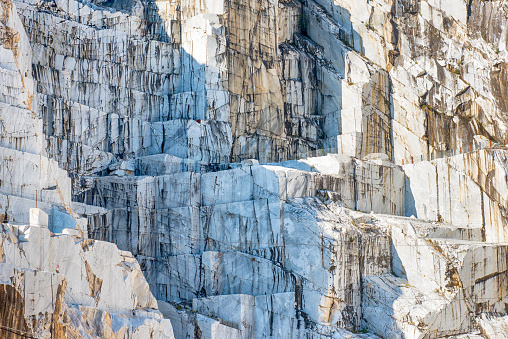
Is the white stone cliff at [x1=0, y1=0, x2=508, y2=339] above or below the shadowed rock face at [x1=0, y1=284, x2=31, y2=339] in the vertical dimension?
above

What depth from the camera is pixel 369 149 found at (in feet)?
159

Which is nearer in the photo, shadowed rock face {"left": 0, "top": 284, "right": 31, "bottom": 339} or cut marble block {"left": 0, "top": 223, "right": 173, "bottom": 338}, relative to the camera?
shadowed rock face {"left": 0, "top": 284, "right": 31, "bottom": 339}

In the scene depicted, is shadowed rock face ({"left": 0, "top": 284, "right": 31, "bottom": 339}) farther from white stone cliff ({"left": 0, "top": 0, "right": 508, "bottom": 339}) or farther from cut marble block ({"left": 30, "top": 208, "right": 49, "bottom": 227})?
cut marble block ({"left": 30, "top": 208, "right": 49, "bottom": 227})

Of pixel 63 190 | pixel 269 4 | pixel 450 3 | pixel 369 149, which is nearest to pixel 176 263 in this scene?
pixel 63 190

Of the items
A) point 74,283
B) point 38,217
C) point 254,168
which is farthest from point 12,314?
point 254,168

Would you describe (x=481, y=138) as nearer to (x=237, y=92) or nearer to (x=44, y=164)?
(x=237, y=92)

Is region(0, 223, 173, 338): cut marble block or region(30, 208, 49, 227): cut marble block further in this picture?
region(30, 208, 49, 227): cut marble block

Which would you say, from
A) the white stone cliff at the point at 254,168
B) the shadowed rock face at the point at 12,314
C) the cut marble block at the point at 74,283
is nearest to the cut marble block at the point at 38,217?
the white stone cliff at the point at 254,168

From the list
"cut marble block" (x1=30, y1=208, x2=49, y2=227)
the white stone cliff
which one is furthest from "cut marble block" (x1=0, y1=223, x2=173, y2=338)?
"cut marble block" (x1=30, y1=208, x2=49, y2=227)

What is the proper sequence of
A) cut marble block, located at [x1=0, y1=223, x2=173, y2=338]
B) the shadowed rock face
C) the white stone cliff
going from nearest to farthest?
1. the shadowed rock face
2. cut marble block, located at [x1=0, y1=223, x2=173, y2=338]
3. the white stone cliff

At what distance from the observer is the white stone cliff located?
31094 mm

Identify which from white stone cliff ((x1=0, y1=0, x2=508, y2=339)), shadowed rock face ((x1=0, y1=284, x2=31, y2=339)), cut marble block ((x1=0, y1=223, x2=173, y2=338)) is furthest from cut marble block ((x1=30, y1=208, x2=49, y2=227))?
shadowed rock face ((x1=0, y1=284, x2=31, y2=339))

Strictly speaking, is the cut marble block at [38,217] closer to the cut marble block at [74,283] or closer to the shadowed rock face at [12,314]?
the cut marble block at [74,283]

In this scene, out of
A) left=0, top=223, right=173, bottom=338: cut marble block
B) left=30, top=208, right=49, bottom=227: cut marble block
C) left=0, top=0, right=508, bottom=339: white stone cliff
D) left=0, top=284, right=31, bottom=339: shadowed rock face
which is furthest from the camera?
left=0, top=0, right=508, bottom=339: white stone cliff
